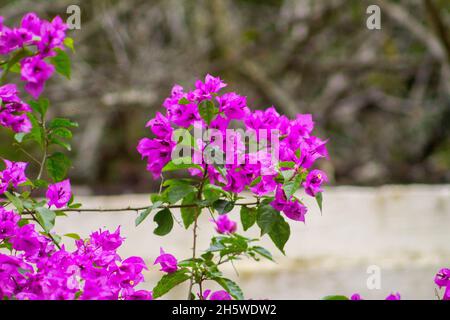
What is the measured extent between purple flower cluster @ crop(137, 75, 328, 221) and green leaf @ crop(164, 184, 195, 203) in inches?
1.4

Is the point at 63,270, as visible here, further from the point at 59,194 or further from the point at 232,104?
the point at 232,104

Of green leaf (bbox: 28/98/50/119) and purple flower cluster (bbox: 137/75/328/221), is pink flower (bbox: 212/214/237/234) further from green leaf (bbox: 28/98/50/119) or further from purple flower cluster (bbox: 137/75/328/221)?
green leaf (bbox: 28/98/50/119)

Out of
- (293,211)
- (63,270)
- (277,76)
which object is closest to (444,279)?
(293,211)

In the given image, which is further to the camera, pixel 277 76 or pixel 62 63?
pixel 277 76

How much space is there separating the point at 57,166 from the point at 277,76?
311 cm

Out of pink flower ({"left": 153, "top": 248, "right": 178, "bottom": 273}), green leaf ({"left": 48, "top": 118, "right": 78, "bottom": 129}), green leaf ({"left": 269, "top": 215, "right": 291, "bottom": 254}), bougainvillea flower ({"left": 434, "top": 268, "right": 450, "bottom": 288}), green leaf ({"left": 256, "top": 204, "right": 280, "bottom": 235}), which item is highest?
green leaf ({"left": 48, "top": 118, "right": 78, "bottom": 129})

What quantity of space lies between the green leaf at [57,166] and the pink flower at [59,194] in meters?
0.04

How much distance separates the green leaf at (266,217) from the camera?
86 cm

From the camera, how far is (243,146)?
87 centimetres

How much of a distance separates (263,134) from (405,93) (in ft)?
14.1

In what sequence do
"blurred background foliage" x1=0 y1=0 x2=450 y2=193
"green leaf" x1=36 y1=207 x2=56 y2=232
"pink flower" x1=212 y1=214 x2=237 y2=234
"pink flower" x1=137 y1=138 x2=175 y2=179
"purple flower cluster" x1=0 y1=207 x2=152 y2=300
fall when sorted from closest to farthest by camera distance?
"purple flower cluster" x1=0 y1=207 x2=152 y2=300 < "green leaf" x1=36 y1=207 x2=56 y2=232 < "pink flower" x1=137 y1=138 x2=175 y2=179 < "pink flower" x1=212 y1=214 x2=237 y2=234 < "blurred background foliage" x1=0 y1=0 x2=450 y2=193

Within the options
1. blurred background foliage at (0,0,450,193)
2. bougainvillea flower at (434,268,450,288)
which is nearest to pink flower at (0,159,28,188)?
bougainvillea flower at (434,268,450,288)

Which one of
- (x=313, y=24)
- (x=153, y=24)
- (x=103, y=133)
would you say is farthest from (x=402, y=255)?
(x=153, y=24)

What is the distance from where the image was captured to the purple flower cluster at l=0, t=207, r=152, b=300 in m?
0.71
